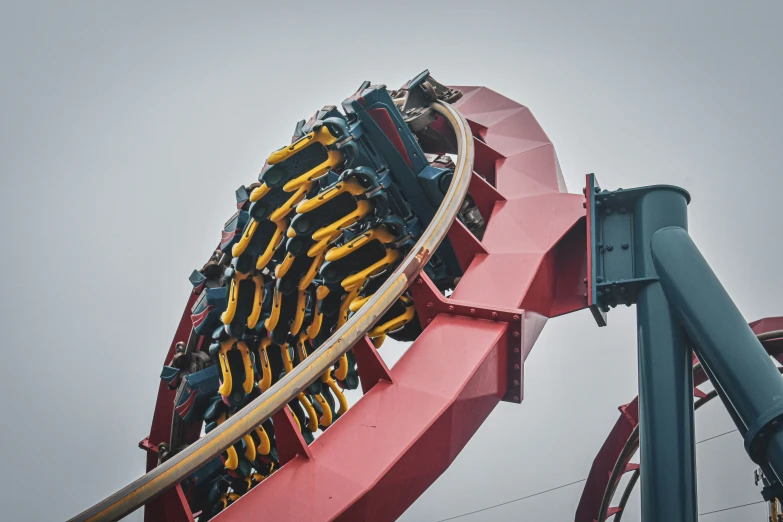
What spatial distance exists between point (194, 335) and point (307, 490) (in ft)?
11.0

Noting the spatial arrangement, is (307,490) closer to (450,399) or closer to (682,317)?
(450,399)

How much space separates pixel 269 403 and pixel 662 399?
1.89 m

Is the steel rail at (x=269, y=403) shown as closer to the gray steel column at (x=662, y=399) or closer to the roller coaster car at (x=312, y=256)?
the roller coaster car at (x=312, y=256)

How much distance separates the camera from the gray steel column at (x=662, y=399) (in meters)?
3.34

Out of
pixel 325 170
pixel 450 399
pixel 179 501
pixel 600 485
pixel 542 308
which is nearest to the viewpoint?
pixel 179 501

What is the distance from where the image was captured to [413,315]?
5199mm

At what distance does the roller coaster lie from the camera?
3068 millimetres

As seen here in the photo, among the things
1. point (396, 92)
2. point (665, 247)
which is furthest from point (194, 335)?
point (665, 247)

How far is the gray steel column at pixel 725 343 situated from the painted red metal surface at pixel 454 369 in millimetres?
679

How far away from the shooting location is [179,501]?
9.04 feet

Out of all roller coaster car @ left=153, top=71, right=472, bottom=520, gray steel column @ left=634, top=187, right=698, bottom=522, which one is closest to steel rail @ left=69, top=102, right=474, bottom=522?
roller coaster car @ left=153, top=71, right=472, bottom=520

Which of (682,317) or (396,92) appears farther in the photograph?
(396,92)

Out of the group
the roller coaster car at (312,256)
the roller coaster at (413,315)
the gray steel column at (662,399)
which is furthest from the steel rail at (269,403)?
the gray steel column at (662,399)

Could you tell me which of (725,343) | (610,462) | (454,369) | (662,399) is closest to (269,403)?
(454,369)
